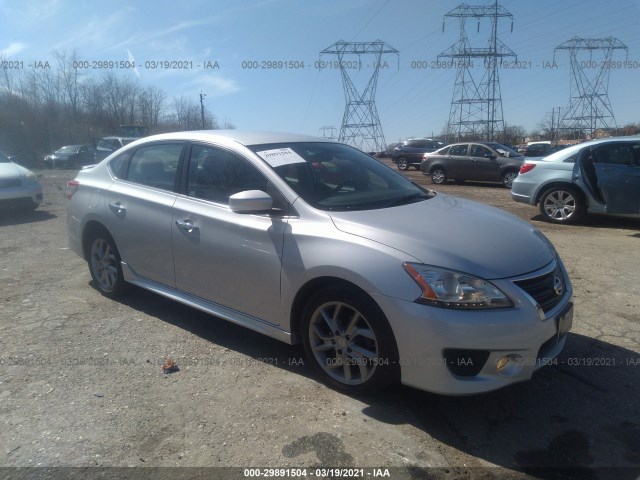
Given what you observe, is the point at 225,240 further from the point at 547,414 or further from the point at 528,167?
the point at 528,167

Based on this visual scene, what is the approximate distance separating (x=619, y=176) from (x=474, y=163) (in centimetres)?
936

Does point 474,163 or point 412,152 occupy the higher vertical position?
point 412,152

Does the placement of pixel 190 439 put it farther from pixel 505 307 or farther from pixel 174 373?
pixel 505 307

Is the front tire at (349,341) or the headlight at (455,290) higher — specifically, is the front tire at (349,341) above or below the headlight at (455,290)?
below

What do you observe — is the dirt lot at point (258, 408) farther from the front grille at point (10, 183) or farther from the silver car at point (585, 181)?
the front grille at point (10, 183)

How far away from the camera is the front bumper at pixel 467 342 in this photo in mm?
2611

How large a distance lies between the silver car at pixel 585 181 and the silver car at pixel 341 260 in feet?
16.8

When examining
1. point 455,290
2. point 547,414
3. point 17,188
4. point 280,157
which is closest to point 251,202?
point 280,157

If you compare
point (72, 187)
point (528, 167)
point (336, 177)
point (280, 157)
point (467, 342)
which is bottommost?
point (467, 342)

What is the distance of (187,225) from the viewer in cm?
379

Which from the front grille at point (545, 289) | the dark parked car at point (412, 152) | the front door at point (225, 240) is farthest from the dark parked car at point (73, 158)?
the front grille at point (545, 289)

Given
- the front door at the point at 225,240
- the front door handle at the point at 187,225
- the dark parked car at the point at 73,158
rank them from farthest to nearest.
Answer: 1. the dark parked car at the point at 73,158
2. the front door handle at the point at 187,225
3. the front door at the point at 225,240

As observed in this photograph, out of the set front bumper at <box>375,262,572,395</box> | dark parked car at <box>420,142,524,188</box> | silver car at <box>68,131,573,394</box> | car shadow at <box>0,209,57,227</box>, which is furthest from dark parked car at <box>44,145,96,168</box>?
front bumper at <box>375,262,572,395</box>

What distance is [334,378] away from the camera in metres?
3.14
